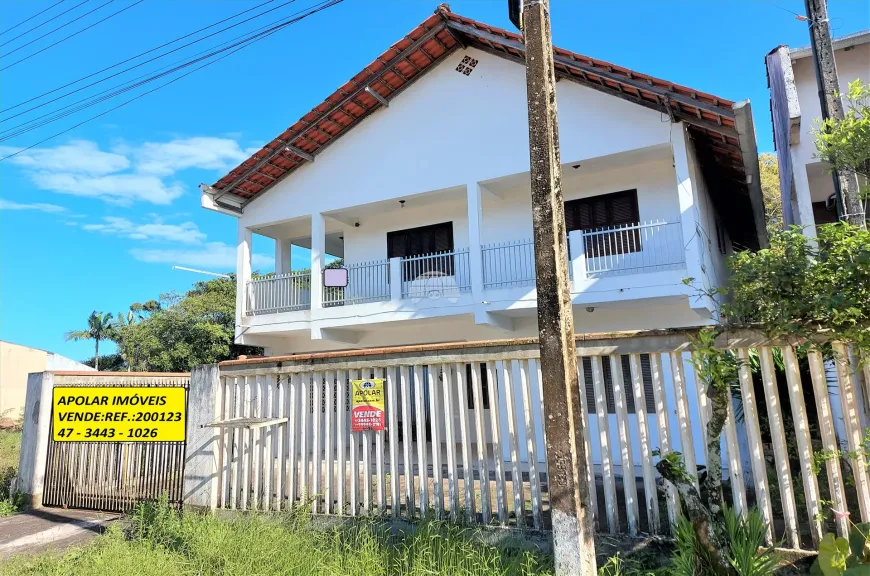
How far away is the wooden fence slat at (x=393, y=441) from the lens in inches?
193

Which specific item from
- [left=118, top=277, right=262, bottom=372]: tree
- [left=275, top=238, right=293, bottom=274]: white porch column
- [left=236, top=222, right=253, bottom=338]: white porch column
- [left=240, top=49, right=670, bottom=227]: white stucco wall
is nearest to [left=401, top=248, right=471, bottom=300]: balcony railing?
[left=240, top=49, right=670, bottom=227]: white stucco wall

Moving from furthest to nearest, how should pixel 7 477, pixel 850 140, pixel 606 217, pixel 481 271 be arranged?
pixel 606 217 < pixel 481 271 < pixel 7 477 < pixel 850 140

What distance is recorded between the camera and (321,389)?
5543 millimetres

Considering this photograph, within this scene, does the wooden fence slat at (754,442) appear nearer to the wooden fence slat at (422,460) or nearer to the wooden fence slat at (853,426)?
the wooden fence slat at (853,426)

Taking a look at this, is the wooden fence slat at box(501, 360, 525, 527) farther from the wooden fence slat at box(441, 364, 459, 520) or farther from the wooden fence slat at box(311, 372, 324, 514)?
the wooden fence slat at box(311, 372, 324, 514)

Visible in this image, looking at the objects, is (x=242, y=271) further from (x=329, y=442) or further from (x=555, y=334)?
(x=555, y=334)

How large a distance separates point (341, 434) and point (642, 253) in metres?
6.57

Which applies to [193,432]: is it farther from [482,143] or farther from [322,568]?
[482,143]

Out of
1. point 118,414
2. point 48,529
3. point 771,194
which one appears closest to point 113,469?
point 118,414

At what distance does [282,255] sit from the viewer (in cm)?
1420

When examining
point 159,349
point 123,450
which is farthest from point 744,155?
point 159,349

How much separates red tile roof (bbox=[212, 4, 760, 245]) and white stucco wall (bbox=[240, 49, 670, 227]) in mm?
212

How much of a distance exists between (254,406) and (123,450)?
1.95 m

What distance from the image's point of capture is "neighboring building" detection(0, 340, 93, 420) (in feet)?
76.1
